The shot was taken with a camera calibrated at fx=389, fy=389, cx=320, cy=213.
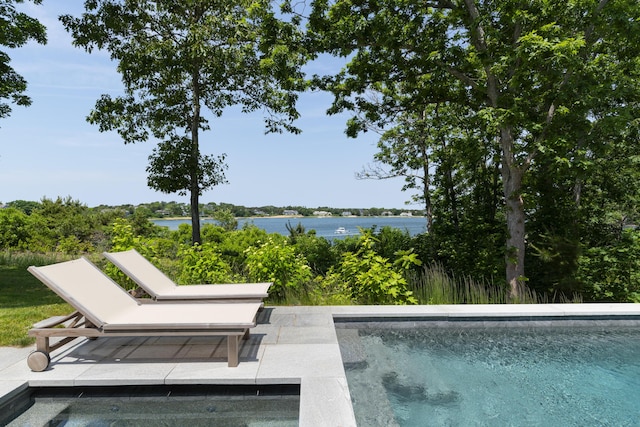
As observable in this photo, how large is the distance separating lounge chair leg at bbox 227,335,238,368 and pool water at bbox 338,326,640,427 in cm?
116

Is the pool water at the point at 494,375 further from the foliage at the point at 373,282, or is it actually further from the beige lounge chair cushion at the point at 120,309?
the beige lounge chair cushion at the point at 120,309

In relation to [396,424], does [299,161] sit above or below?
above

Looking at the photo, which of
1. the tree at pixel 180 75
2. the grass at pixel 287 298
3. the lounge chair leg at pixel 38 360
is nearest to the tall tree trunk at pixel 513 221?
the grass at pixel 287 298

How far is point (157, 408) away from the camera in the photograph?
10.6 feet

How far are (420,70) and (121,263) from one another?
7.91m

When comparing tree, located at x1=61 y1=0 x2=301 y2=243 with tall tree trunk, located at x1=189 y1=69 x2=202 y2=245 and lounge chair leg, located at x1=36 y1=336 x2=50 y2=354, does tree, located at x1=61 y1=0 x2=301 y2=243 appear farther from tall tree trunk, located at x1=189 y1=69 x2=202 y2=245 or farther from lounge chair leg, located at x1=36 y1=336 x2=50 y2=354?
lounge chair leg, located at x1=36 y1=336 x2=50 y2=354

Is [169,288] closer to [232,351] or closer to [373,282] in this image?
[232,351]

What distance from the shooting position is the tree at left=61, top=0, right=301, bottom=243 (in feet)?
31.7

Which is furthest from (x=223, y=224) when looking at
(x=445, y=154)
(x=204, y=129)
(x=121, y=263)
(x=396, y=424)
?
(x=396, y=424)

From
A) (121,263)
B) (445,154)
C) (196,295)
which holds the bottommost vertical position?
(196,295)

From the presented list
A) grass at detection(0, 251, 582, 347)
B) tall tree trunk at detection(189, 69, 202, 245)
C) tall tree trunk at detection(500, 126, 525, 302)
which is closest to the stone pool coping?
grass at detection(0, 251, 582, 347)

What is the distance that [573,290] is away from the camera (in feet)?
27.0

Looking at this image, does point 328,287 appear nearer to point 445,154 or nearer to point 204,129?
point 445,154

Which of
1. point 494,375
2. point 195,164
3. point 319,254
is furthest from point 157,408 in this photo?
point 319,254
